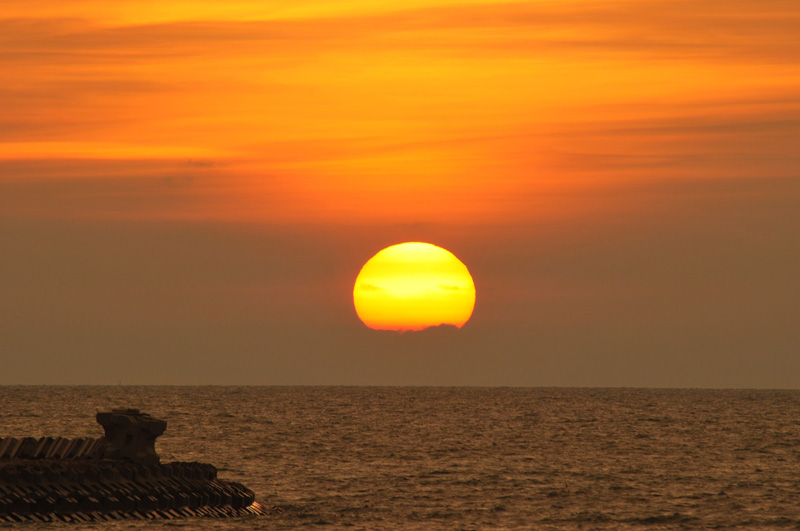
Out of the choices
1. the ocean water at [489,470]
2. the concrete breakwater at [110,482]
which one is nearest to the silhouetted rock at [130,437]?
the concrete breakwater at [110,482]

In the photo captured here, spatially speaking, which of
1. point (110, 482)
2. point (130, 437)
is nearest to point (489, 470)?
point (130, 437)

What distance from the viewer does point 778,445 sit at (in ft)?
348

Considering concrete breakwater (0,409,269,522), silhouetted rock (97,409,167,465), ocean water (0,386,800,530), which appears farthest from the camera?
ocean water (0,386,800,530)

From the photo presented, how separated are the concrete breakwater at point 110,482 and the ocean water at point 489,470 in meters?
0.91

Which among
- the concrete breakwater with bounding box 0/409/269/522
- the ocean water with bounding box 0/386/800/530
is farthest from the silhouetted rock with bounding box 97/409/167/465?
the ocean water with bounding box 0/386/800/530

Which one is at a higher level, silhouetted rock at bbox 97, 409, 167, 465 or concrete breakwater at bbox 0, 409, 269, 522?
silhouetted rock at bbox 97, 409, 167, 465

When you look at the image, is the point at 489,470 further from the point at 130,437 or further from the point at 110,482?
the point at 110,482

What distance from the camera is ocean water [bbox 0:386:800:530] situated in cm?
5222

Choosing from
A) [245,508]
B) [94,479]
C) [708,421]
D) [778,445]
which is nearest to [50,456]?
[94,479]

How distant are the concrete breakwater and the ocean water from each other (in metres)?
0.91

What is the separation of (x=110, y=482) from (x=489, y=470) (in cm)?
3551

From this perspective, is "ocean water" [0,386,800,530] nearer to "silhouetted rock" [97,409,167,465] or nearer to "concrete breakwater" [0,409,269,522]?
"concrete breakwater" [0,409,269,522]

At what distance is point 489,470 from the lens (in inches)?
2982

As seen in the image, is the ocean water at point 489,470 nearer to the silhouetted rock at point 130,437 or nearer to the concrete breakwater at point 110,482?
the concrete breakwater at point 110,482
